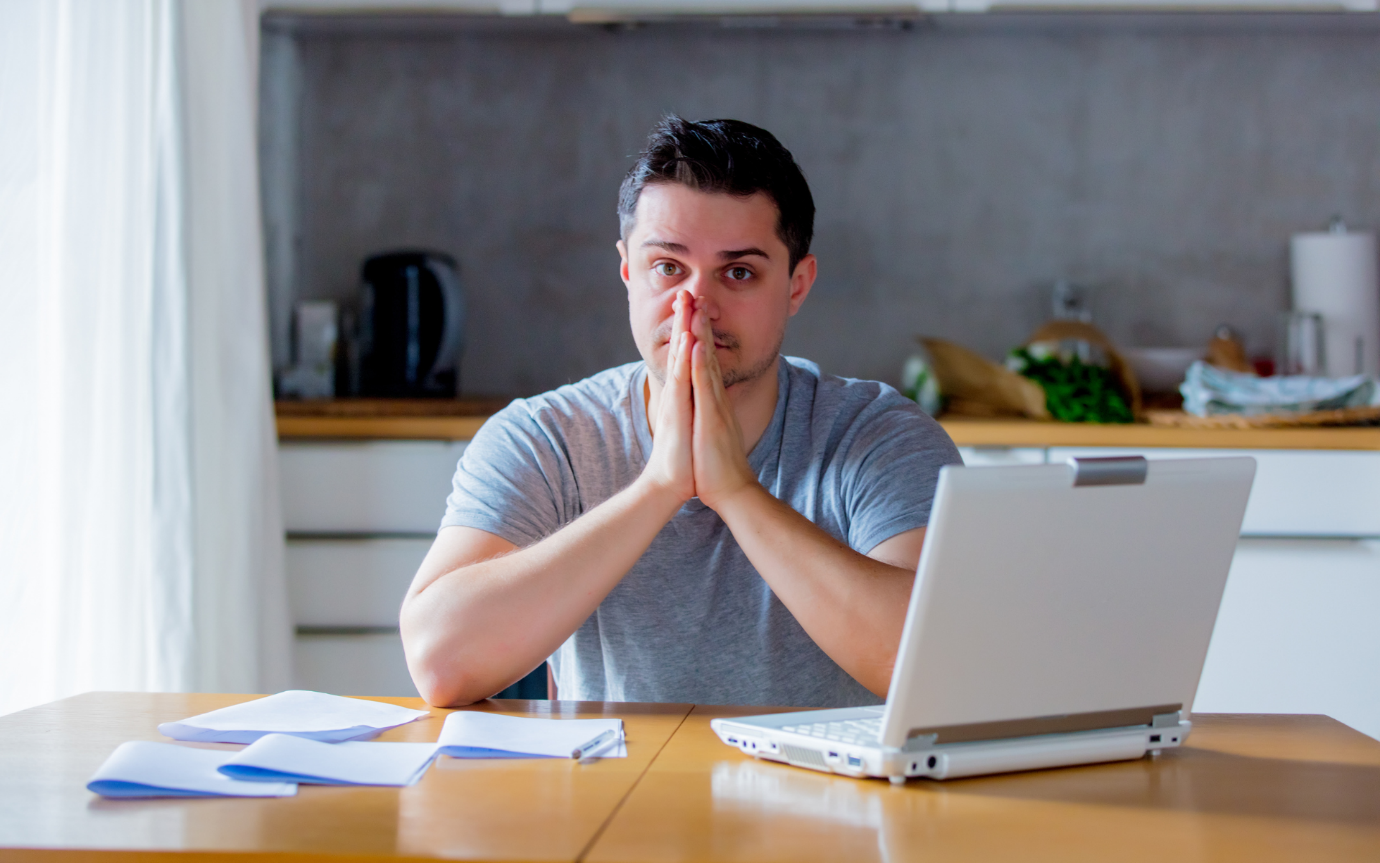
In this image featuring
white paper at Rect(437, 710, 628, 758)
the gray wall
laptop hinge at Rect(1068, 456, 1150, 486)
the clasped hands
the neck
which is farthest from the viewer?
the gray wall

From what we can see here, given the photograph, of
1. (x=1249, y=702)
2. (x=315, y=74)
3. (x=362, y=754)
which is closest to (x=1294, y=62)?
(x=1249, y=702)

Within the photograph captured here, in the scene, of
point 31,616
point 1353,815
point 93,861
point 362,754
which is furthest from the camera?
point 31,616

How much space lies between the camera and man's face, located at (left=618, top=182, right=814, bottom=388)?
1452 mm

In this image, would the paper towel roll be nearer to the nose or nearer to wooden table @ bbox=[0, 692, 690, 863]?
the nose

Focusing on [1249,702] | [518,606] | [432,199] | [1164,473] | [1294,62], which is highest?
[1294,62]

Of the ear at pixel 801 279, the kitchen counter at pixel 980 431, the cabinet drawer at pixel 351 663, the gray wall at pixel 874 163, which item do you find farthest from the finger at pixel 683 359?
the gray wall at pixel 874 163

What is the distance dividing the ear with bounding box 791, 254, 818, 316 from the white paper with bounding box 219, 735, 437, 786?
806mm

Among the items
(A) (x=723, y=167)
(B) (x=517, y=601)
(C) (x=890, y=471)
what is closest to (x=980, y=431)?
(C) (x=890, y=471)

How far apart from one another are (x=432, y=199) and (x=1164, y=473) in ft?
8.44

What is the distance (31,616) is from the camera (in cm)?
181

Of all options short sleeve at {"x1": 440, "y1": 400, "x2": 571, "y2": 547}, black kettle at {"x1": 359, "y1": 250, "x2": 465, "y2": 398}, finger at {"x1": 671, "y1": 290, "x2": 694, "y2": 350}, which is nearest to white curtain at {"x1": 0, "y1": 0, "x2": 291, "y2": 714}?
black kettle at {"x1": 359, "y1": 250, "x2": 465, "y2": 398}

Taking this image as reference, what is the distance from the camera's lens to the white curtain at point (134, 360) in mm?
1783

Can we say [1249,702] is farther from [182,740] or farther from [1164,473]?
[182,740]

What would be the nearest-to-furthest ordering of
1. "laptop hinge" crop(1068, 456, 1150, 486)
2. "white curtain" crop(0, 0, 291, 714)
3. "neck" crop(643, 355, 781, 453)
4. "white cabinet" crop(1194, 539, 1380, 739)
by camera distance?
1. "laptop hinge" crop(1068, 456, 1150, 486)
2. "neck" crop(643, 355, 781, 453)
3. "white curtain" crop(0, 0, 291, 714)
4. "white cabinet" crop(1194, 539, 1380, 739)
